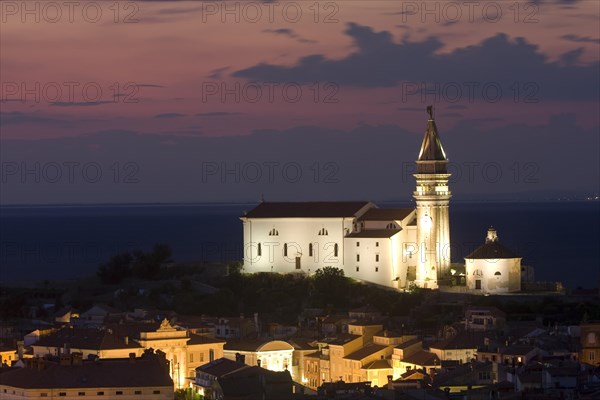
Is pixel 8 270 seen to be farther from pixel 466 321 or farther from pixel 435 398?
pixel 435 398

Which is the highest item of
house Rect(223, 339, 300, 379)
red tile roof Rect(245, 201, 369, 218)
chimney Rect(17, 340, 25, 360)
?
red tile roof Rect(245, 201, 369, 218)

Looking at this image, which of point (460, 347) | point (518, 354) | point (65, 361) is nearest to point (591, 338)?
point (518, 354)

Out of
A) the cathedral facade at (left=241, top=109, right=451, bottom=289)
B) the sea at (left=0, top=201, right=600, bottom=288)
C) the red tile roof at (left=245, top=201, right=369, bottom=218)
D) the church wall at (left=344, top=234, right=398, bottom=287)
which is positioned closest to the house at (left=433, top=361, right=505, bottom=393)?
the cathedral facade at (left=241, top=109, right=451, bottom=289)

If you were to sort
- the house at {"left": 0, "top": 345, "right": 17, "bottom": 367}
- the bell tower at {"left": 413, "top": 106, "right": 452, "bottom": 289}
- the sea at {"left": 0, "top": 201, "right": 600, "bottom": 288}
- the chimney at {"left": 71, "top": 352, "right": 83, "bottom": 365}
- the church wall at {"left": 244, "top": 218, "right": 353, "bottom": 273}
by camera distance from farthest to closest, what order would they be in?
the sea at {"left": 0, "top": 201, "right": 600, "bottom": 288}
the church wall at {"left": 244, "top": 218, "right": 353, "bottom": 273}
the bell tower at {"left": 413, "top": 106, "right": 452, "bottom": 289}
the house at {"left": 0, "top": 345, "right": 17, "bottom": 367}
the chimney at {"left": 71, "top": 352, "right": 83, "bottom": 365}

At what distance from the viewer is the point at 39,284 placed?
77500mm

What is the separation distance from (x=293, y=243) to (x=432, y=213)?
598cm

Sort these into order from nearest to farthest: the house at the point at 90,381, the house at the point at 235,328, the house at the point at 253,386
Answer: the house at the point at 90,381, the house at the point at 253,386, the house at the point at 235,328

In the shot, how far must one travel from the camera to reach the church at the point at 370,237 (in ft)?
220

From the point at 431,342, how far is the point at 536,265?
56.6 m

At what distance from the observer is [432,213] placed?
6712 centimetres

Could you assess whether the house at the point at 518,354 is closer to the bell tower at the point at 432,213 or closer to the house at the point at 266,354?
the house at the point at 266,354

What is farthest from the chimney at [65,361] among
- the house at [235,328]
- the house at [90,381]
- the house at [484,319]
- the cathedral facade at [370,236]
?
the cathedral facade at [370,236]

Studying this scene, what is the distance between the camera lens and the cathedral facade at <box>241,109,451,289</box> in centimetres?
6694

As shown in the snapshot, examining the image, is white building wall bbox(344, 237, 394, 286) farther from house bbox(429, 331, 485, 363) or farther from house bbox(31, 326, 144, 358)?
house bbox(31, 326, 144, 358)
